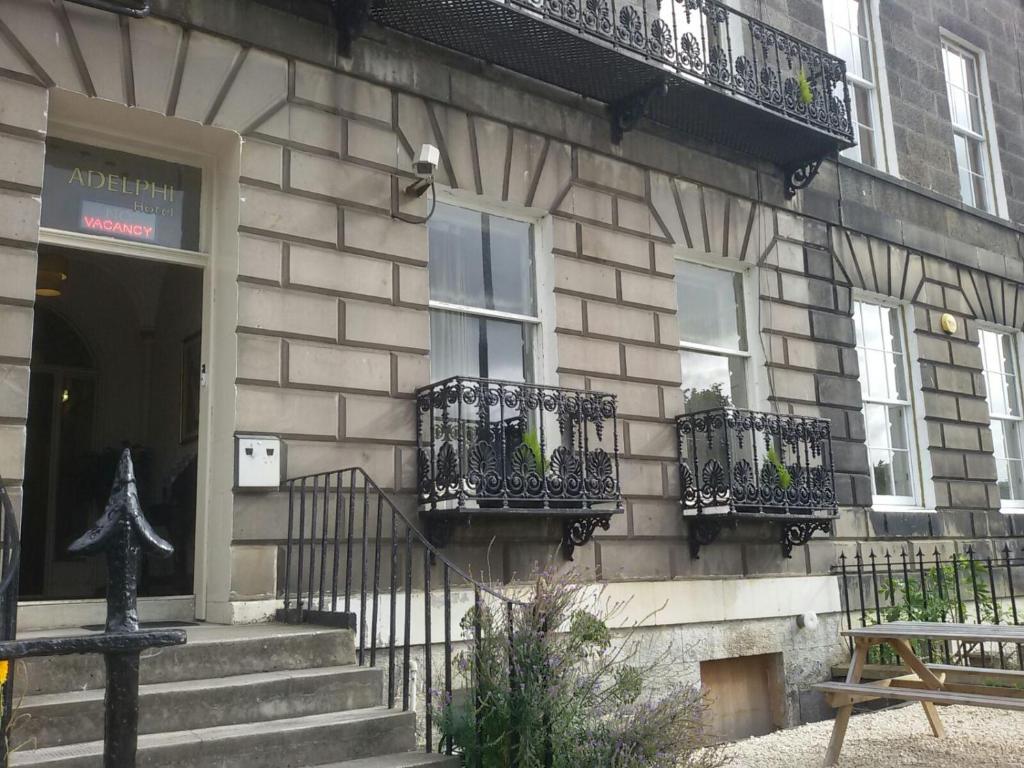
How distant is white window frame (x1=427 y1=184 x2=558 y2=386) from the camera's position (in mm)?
9156

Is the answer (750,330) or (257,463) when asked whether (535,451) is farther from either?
(750,330)

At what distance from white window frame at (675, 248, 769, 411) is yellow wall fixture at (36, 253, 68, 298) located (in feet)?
20.1

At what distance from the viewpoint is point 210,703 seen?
5.50m

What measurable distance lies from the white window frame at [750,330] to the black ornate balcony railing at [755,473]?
542 mm

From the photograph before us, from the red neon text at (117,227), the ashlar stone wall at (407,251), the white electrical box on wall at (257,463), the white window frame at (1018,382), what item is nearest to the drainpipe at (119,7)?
the ashlar stone wall at (407,251)

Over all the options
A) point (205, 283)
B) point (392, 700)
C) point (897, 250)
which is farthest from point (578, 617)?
point (897, 250)

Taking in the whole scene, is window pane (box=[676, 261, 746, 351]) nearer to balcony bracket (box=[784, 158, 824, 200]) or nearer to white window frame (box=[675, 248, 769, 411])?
white window frame (box=[675, 248, 769, 411])

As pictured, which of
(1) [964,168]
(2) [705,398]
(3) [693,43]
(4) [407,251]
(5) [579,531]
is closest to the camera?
(4) [407,251]

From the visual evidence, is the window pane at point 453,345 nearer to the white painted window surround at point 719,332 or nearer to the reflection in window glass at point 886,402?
the white painted window surround at point 719,332

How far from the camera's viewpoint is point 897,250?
1310cm

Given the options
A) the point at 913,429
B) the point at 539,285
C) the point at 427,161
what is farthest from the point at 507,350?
the point at 913,429

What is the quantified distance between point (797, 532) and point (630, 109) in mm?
4728

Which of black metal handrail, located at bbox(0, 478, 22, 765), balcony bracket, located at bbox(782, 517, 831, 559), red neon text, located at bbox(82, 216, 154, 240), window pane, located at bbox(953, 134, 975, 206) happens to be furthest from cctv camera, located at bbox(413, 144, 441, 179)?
window pane, located at bbox(953, 134, 975, 206)

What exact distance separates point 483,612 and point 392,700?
2.74 ft
